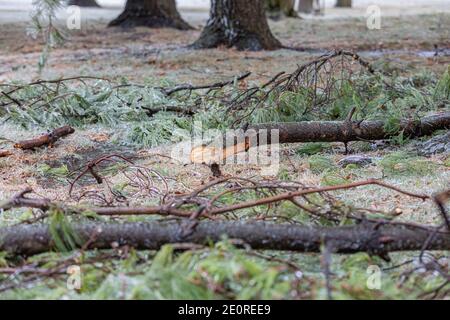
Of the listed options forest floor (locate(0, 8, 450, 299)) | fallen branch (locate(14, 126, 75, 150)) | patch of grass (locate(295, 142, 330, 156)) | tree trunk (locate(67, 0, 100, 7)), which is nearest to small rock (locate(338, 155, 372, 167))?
forest floor (locate(0, 8, 450, 299))

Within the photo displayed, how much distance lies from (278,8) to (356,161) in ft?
43.2

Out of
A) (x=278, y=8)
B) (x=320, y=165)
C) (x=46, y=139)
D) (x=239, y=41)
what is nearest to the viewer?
(x=320, y=165)

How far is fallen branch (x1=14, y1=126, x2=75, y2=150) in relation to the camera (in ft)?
15.3

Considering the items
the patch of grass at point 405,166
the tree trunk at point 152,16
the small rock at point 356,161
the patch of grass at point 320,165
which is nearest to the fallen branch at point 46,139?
the patch of grass at point 320,165

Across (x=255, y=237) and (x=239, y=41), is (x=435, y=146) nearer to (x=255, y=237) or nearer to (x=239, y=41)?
(x=255, y=237)

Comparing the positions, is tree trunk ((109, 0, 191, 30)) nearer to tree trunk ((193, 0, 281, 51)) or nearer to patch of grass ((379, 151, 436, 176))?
tree trunk ((193, 0, 281, 51))

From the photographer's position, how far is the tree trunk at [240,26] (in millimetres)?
9344

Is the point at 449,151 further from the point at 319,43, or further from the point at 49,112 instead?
the point at 319,43

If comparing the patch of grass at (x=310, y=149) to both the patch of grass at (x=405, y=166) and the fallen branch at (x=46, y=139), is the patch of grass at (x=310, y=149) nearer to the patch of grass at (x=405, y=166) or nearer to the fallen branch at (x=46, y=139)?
the patch of grass at (x=405, y=166)

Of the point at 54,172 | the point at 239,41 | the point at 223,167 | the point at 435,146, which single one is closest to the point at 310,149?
the point at 223,167

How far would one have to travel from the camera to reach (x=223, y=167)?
4.15 m

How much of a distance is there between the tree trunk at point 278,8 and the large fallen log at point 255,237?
1448 cm
